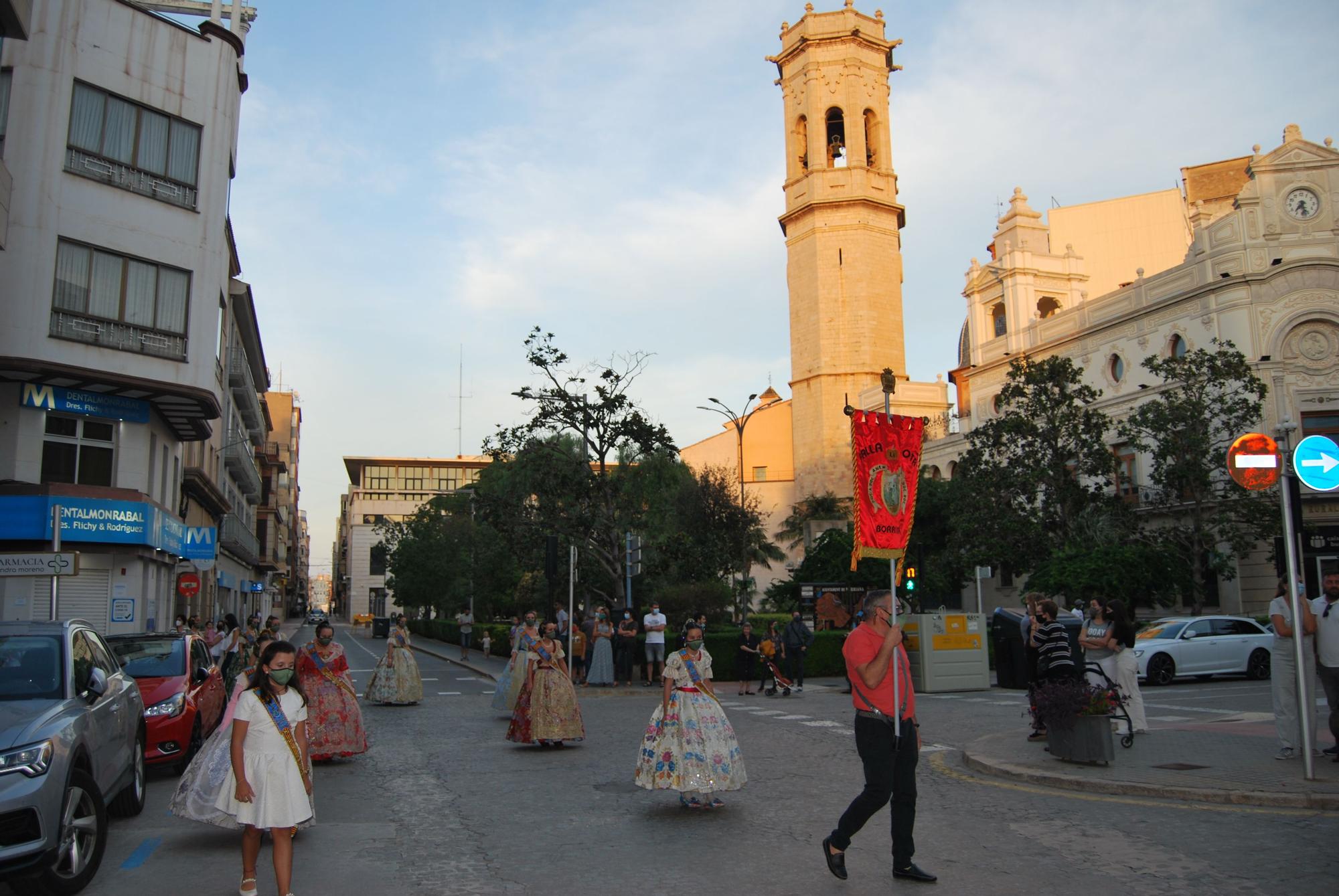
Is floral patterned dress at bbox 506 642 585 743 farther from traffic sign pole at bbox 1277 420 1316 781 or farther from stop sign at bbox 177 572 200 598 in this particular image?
stop sign at bbox 177 572 200 598

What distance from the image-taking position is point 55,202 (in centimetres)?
2145

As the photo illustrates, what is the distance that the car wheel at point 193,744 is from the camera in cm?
1113

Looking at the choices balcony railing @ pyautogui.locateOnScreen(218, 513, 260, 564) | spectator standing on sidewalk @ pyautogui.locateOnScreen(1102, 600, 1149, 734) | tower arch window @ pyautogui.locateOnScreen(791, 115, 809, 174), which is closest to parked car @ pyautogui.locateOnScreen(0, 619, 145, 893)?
spectator standing on sidewalk @ pyautogui.locateOnScreen(1102, 600, 1149, 734)

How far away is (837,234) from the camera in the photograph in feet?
202

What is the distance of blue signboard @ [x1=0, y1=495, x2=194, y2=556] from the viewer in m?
20.7

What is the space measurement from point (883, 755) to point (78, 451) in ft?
70.3

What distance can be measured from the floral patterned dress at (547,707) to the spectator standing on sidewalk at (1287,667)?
762 centimetres

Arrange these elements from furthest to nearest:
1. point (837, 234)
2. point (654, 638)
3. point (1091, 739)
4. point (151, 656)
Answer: point (837, 234) < point (654, 638) < point (151, 656) < point (1091, 739)

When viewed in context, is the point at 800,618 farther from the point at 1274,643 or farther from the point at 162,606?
the point at 162,606

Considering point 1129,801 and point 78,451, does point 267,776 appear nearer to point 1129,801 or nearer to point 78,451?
point 1129,801

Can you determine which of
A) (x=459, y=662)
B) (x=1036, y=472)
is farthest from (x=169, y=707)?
(x=1036, y=472)

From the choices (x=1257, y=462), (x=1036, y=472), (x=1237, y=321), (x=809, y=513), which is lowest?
(x=1257, y=462)

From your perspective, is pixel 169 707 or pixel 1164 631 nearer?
pixel 169 707

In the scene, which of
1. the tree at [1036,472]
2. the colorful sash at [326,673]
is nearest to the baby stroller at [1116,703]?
the colorful sash at [326,673]
